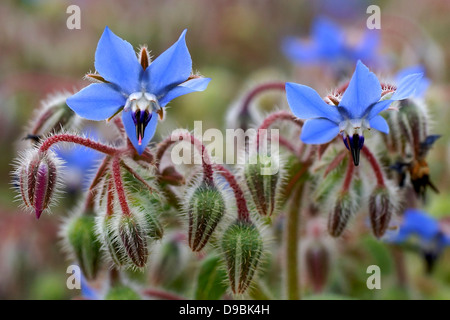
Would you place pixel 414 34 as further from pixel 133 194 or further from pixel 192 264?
pixel 133 194

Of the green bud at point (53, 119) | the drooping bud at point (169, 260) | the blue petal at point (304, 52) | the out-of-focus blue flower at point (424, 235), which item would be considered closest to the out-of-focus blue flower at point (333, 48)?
the blue petal at point (304, 52)

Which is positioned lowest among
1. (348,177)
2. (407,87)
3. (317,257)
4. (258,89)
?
(317,257)

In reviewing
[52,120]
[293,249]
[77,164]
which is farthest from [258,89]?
[77,164]

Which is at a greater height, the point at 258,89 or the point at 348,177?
the point at 258,89

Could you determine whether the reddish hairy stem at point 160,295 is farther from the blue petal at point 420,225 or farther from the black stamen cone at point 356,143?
the blue petal at point 420,225

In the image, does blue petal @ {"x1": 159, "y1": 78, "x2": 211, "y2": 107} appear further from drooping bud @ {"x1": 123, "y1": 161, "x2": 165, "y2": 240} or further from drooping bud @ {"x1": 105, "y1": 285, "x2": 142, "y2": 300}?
drooping bud @ {"x1": 105, "y1": 285, "x2": 142, "y2": 300}

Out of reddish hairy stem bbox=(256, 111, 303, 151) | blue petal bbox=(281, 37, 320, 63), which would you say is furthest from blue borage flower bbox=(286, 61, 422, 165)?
blue petal bbox=(281, 37, 320, 63)

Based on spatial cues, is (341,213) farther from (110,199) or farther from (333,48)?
(333,48)
